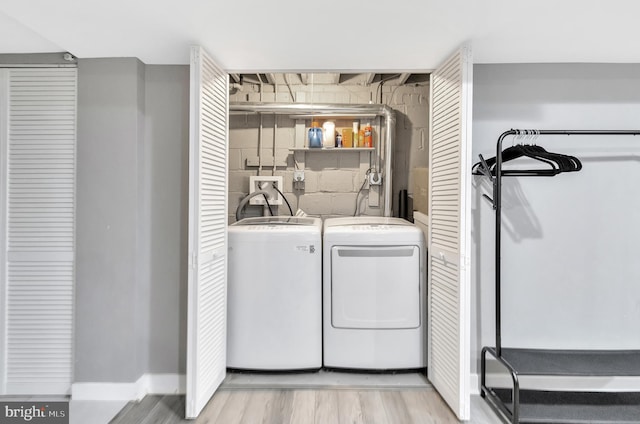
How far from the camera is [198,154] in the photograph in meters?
2.00

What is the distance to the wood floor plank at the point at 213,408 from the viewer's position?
6.66 feet

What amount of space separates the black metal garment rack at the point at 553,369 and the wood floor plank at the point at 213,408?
5.03ft

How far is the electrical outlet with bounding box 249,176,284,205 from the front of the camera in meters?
3.41

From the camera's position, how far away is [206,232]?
6.98ft

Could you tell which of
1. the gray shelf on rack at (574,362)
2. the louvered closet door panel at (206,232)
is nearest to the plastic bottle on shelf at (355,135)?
the louvered closet door panel at (206,232)

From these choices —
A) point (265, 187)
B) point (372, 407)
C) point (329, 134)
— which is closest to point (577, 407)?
point (372, 407)

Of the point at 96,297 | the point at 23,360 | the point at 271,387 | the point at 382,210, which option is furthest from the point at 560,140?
the point at 23,360

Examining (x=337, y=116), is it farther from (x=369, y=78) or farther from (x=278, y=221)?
(x=278, y=221)

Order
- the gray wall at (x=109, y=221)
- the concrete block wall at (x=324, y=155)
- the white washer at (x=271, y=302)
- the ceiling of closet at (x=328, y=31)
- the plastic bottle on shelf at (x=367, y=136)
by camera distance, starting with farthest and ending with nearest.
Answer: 1. the concrete block wall at (x=324, y=155)
2. the plastic bottle on shelf at (x=367, y=136)
3. the white washer at (x=271, y=302)
4. the gray wall at (x=109, y=221)
5. the ceiling of closet at (x=328, y=31)

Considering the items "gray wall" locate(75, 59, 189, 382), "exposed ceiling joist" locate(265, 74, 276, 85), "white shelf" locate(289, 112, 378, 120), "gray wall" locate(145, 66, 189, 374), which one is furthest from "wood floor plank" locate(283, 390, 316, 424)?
"exposed ceiling joist" locate(265, 74, 276, 85)

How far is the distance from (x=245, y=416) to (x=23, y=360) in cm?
141

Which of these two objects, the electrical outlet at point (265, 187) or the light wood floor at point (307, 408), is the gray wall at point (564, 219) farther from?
the electrical outlet at point (265, 187)

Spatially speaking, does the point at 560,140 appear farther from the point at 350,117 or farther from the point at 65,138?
the point at 65,138

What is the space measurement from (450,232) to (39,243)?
2.42 meters
